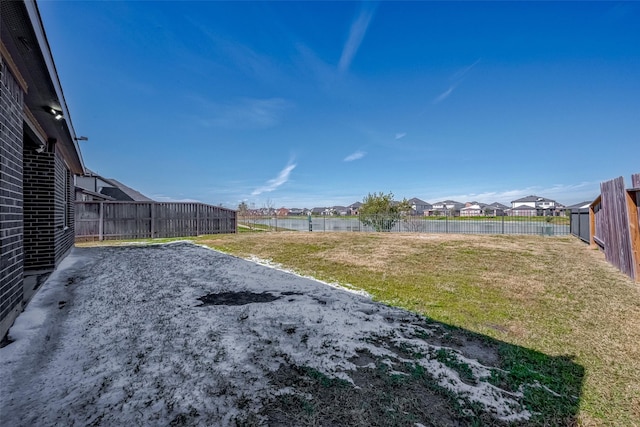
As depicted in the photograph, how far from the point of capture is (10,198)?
2648 millimetres

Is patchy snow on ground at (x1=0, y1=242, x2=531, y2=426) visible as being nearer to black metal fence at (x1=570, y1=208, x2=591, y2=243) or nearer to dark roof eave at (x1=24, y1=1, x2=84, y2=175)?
dark roof eave at (x1=24, y1=1, x2=84, y2=175)

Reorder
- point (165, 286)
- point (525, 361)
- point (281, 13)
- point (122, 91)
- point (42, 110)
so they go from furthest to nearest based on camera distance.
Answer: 1. point (122, 91)
2. point (281, 13)
3. point (165, 286)
4. point (42, 110)
5. point (525, 361)

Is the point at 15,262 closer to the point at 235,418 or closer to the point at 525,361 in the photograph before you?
the point at 235,418

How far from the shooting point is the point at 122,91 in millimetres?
11172

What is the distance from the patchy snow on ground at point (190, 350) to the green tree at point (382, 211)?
14.1 m

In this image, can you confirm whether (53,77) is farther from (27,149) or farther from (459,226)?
(459,226)

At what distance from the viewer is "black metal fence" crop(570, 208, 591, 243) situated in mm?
9641

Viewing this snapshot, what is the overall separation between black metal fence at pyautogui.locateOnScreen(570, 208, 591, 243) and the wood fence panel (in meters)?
3.87

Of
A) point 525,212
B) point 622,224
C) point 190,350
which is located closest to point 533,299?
point 622,224

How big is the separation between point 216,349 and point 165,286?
250 centimetres

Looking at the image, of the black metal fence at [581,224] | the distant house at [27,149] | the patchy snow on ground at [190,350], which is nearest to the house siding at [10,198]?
the distant house at [27,149]

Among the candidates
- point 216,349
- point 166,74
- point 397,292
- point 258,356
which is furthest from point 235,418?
point 166,74

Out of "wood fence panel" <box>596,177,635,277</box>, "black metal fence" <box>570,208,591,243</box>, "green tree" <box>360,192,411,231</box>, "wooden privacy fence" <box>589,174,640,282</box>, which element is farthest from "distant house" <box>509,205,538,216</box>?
"wooden privacy fence" <box>589,174,640,282</box>

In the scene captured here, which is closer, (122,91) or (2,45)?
(2,45)
